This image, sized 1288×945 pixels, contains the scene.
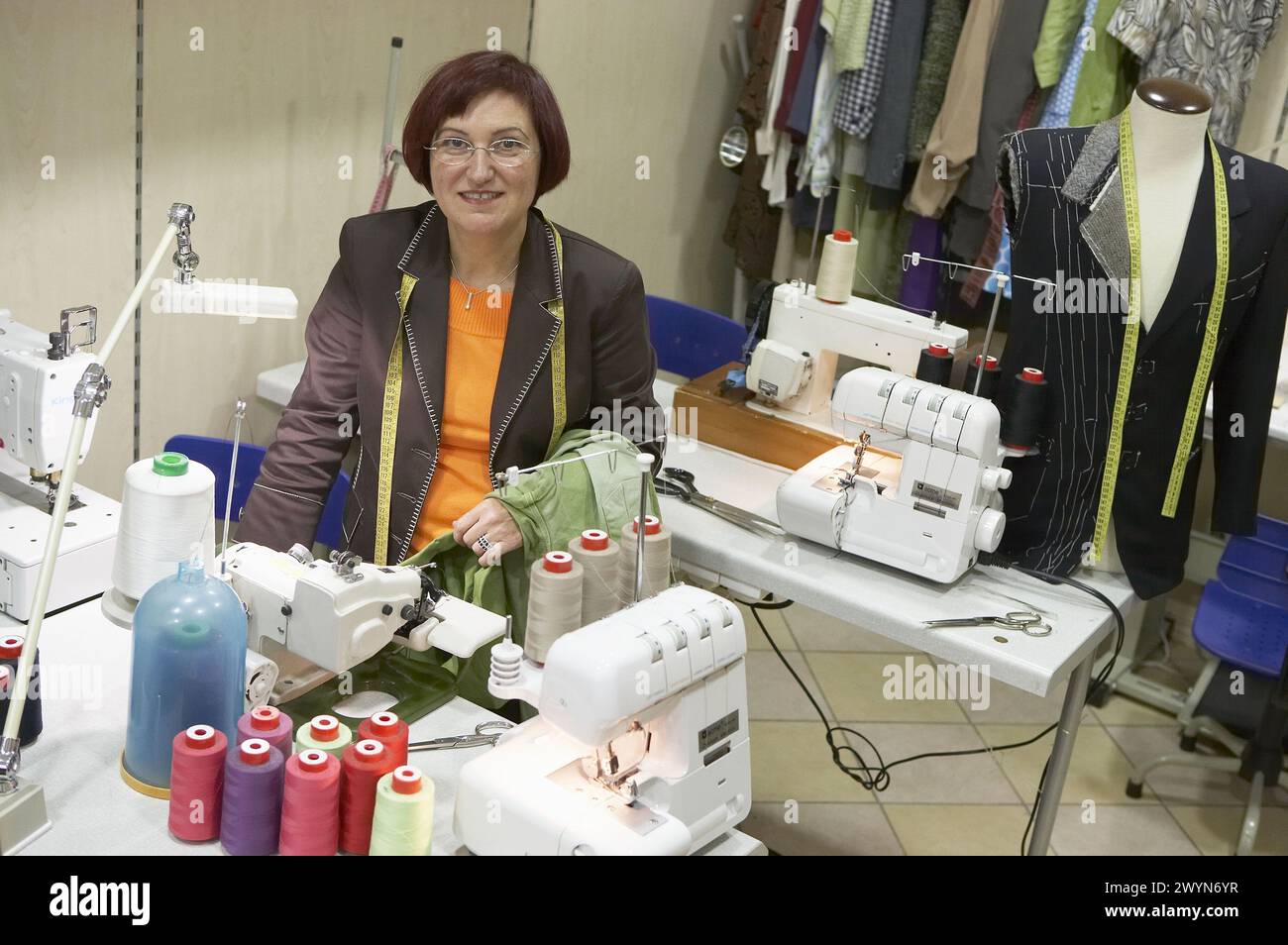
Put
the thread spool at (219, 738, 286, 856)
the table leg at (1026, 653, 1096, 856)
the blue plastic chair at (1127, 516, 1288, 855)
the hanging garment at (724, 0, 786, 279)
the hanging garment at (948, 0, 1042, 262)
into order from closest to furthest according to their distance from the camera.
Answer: the thread spool at (219, 738, 286, 856)
the table leg at (1026, 653, 1096, 856)
the blue plastic chair at (1127, 516, 1288, 855)
the hanging garment at (948, 0, 1042, 262)
the hanging garment at (724, 0, 786, 279)

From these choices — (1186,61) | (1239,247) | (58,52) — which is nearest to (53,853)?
(58,52)

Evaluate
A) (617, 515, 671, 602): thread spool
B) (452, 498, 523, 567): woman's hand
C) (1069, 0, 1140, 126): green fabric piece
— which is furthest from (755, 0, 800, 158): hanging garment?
(617, 515, 671, 602): thread spool

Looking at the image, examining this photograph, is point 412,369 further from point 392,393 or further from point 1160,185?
point 1160,185

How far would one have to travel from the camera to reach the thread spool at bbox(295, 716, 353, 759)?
1.71 meters

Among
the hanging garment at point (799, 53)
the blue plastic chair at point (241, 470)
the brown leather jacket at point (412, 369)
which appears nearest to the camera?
the brown leather jacket at point (412, 369)

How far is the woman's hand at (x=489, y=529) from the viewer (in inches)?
87.1

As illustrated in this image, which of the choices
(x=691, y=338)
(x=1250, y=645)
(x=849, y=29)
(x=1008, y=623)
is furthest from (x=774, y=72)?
(x=1008, y=623)

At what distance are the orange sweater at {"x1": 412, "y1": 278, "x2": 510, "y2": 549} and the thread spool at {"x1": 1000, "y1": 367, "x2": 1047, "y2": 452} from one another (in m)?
0.93

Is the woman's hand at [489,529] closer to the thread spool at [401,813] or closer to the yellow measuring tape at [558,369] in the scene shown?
the yellow measuring tape at [558,369]

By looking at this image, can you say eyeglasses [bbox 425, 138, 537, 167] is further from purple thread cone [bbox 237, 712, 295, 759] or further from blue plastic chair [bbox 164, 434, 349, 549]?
purple thread cone [bbox 237, 712, 295, 759]

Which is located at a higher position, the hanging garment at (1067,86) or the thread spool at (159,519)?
the hanging garment at (1067,86)

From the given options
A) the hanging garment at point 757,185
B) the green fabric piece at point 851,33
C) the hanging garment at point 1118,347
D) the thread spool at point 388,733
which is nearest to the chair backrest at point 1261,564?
the hanging garment at point 1118,347

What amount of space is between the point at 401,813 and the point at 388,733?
0.12 metres

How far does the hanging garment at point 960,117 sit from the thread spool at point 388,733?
2.95 m
